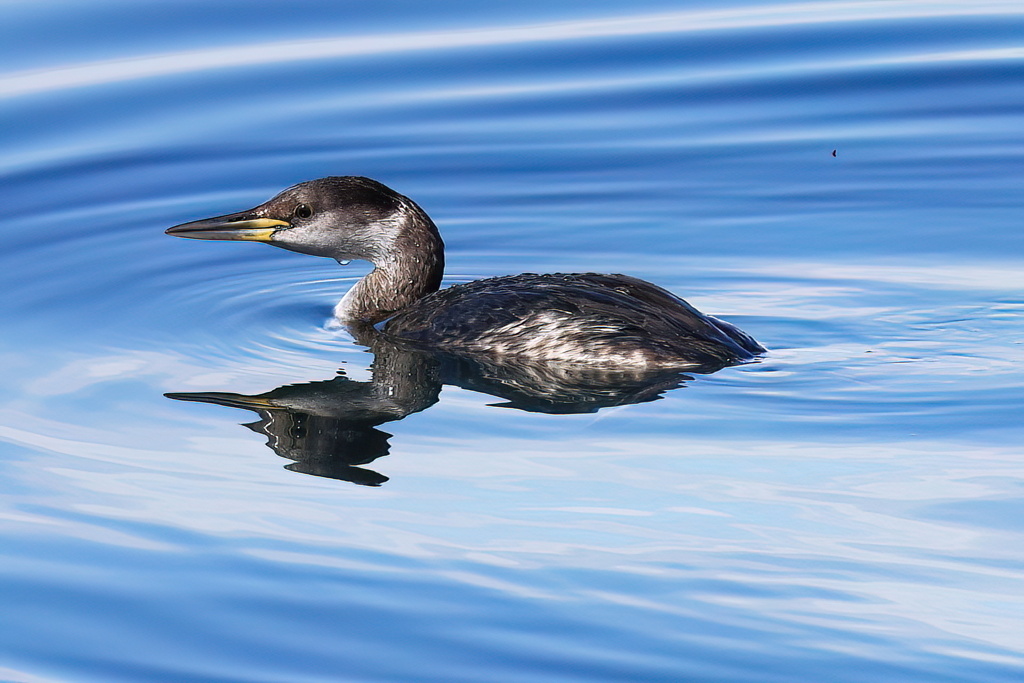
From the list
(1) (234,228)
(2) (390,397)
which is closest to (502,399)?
(2) (390,397)

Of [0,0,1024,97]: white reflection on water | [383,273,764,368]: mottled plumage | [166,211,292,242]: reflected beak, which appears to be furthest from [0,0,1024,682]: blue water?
[166,211,292,242]: reflected beak

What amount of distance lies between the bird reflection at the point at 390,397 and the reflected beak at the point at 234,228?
3.56 feet

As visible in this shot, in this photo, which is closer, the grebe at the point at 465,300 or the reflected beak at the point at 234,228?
the grebe at the point at 465,300

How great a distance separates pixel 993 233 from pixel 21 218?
610 cm

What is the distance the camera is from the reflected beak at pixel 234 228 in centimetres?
815

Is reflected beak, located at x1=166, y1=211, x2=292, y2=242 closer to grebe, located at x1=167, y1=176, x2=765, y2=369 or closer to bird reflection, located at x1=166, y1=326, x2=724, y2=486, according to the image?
grebe, located at x1=167, y1=176, x2=765, y2=369

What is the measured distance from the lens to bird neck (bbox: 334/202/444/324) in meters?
8.49

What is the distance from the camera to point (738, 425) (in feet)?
21.1

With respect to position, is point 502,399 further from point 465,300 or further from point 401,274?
point 401,274

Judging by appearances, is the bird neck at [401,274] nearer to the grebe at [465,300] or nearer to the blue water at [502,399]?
the grebe at [465,300]

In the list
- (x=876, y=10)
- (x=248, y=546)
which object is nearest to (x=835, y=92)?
(x=876, y=10)

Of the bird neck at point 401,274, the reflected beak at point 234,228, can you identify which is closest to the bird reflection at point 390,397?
the bird neck at point 401,274

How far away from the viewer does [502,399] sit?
23.0 ft

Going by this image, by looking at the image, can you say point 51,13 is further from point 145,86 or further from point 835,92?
point 835,92
